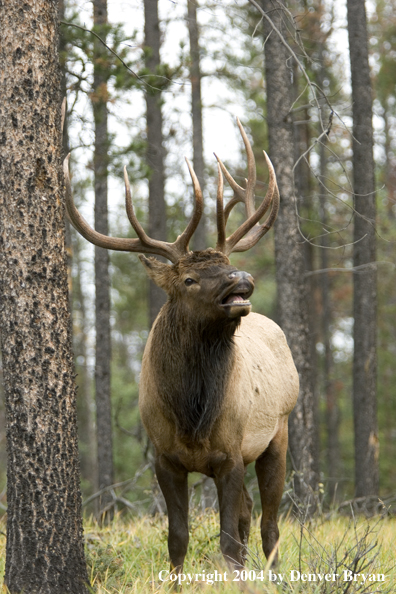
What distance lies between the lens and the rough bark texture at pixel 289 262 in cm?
815

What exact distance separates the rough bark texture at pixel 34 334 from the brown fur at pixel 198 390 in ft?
2.59

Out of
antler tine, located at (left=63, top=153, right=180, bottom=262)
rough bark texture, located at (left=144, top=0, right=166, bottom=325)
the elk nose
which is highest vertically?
rough bark texture, located at (left=144, top=0, right=166, bottom=325)

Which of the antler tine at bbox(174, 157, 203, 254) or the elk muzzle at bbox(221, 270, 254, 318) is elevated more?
the antler tine at bbox(174, 157, 203, 254)

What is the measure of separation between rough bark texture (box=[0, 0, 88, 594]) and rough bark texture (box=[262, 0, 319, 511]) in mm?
4211

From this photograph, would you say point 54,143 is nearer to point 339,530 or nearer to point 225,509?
point 225,509

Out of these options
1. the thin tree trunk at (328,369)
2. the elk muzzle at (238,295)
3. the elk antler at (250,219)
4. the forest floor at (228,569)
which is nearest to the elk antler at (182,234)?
the elk antler at (250,219)

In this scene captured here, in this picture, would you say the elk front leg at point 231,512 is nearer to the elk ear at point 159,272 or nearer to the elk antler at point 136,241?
the elk ear at point 159,272

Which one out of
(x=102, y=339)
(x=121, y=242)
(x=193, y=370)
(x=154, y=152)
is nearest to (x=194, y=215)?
(x=121, y=242)

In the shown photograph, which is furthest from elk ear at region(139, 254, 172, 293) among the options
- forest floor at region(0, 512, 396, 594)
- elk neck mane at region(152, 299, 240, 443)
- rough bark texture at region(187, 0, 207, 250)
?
rough bark texture at region(187, 0, 207, 250)

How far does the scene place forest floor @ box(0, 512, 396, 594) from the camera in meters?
3.82

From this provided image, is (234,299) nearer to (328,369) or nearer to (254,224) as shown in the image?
(254,224)

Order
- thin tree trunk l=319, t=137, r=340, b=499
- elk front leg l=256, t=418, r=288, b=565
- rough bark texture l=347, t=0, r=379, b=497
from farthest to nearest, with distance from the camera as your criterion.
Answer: thin tree trunk l=319, t=137, r=340, b=499
rough bark texture l=347, t=0, r=379, b=497
elk front leg l=256, t=418, r=288, b=565

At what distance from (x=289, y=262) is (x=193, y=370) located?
370cm

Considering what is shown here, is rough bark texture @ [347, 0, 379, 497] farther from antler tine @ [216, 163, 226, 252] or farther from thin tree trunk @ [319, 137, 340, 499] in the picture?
thin tree trunk @ [319, 137, 340, 499]
